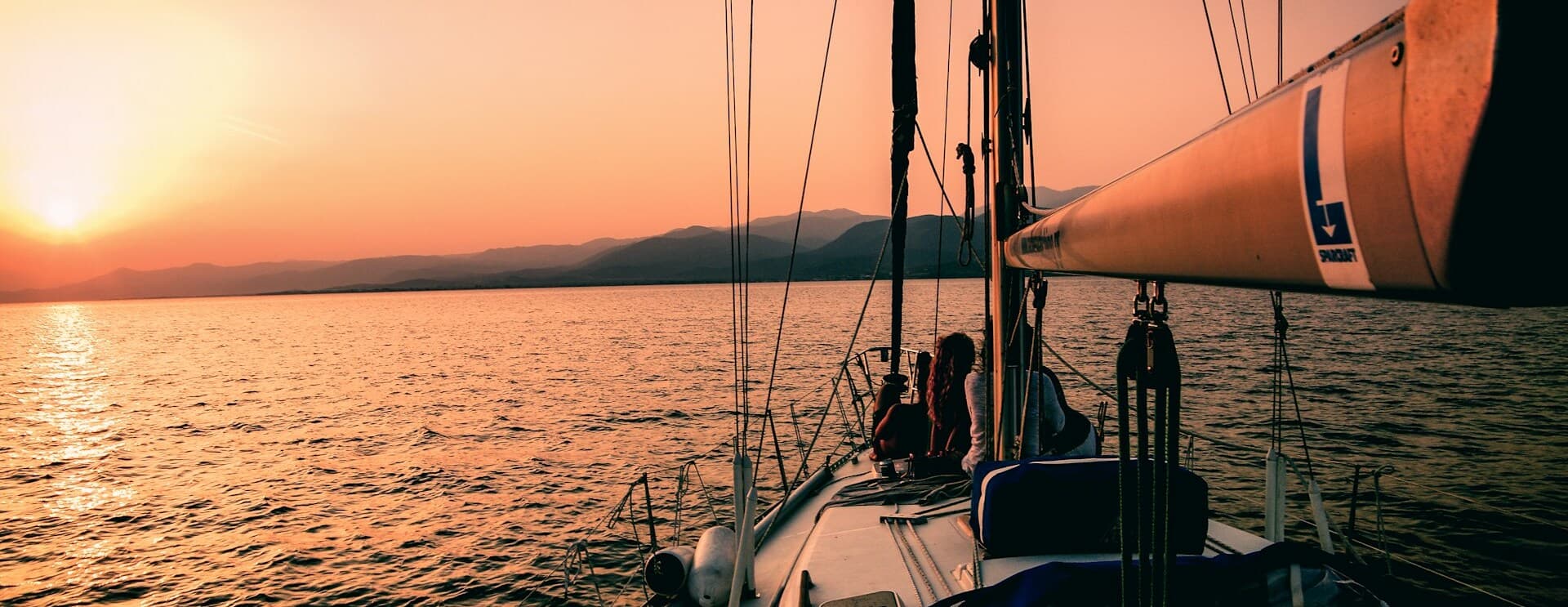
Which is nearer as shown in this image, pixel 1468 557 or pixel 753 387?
pixel 1468 557

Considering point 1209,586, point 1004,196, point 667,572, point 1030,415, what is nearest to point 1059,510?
point 1030,415

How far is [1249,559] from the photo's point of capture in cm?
360

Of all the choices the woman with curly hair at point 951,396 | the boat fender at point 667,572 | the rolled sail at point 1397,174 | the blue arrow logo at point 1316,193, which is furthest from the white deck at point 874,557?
the blue arrow logo at point 1316,193

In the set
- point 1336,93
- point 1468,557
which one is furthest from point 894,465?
point 1468,557

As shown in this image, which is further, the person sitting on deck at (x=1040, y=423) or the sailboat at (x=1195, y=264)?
Answer: the person sitting on deck at (x=1040, y=423)

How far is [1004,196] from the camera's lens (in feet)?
20.4

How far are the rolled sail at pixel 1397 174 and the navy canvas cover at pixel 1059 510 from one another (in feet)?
11.7

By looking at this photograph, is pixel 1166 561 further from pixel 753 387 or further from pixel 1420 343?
pixel 1420 343

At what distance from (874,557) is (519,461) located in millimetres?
17919

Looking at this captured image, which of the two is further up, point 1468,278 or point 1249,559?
point 1468,278

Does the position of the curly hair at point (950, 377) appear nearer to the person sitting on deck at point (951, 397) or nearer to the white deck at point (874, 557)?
the person sitting on deck at point (951, 397)

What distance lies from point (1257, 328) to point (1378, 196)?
6443cm

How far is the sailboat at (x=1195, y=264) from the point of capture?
931mm

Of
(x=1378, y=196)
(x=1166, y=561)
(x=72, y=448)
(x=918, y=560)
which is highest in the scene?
(x=1378, y=196)
